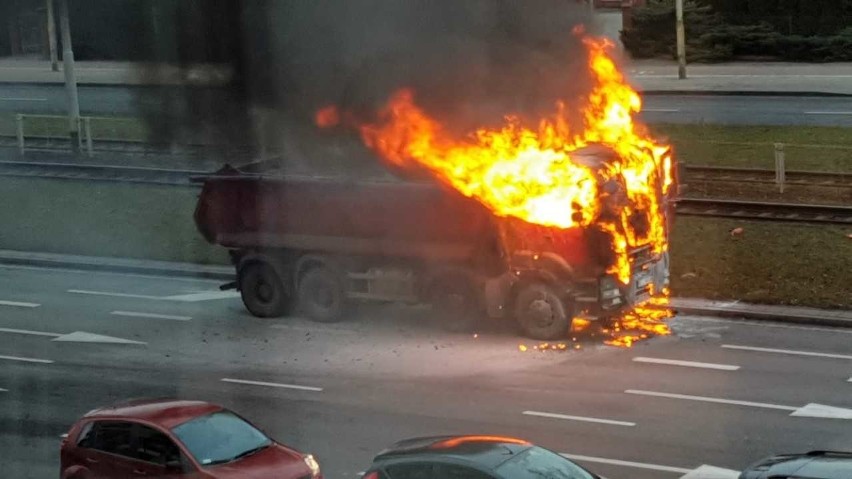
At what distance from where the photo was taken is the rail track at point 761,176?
24.7 metres

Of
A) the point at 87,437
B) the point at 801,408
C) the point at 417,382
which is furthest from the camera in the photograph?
the point at 417,382

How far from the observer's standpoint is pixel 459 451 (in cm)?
1016

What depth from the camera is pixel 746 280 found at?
66.6ft

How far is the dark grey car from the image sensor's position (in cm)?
970

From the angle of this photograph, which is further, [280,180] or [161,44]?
[280,180]

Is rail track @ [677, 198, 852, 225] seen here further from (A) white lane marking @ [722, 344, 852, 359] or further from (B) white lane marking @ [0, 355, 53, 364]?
(B) white lane marking @ [0, 355, 53, 364]

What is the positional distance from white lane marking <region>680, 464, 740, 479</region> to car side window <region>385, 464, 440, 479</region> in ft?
11.7

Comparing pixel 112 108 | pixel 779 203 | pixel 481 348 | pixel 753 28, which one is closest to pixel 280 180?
pixel 481 348

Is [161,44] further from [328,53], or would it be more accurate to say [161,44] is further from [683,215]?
[683,215]

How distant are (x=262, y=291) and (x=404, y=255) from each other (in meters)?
2.52

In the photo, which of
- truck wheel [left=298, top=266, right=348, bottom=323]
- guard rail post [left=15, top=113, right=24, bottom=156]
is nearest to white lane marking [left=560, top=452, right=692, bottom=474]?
truck wheel [left=298, top=266, right=348, bottom=323]

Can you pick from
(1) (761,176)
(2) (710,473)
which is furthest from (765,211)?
(2) (710,473)

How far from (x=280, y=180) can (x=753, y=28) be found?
26796mm

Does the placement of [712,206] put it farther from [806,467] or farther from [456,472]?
[456,472]
